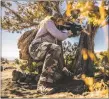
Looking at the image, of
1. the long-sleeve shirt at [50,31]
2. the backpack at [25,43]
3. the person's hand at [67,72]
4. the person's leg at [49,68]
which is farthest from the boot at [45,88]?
the backpack at [25,43]

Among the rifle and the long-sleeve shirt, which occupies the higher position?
the rifle

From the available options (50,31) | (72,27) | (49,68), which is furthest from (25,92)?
(72,27)

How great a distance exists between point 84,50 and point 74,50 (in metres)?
0.86

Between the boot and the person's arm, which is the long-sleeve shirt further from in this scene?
the boot

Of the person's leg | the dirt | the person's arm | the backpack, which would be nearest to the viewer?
the dirt

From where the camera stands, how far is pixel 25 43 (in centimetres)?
716

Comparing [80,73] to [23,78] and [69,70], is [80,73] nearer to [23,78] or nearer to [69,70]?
[69,70]

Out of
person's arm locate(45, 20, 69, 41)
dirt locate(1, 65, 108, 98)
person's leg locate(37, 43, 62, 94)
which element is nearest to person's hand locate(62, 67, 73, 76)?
dirt locate(1, 65, 108, 98)

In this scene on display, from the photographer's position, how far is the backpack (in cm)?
715

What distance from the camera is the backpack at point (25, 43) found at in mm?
7145

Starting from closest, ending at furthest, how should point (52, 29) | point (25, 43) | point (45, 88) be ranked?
point (45, 88) → point (52, 29) → point (25, 43)

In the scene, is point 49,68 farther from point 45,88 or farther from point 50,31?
point 50,31

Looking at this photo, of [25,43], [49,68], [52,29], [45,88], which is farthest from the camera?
[25,43]

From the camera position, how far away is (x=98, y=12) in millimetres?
6078
